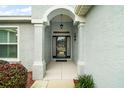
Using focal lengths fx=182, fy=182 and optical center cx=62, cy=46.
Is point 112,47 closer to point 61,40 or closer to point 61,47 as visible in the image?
point 61,40

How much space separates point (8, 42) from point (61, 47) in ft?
26.4

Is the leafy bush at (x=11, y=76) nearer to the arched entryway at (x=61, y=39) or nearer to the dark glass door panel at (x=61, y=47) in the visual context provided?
the arched entryway at (x=61, y=39)

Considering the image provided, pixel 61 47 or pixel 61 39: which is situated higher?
pixel 61 39

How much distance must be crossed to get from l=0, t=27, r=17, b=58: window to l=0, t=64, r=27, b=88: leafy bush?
18.5 ft

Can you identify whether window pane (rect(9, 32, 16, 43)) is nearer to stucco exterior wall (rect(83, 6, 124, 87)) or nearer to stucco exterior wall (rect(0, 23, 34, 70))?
stucco exterior wall (rect(0, 23, 34, 70))

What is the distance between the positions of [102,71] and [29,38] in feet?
24.1

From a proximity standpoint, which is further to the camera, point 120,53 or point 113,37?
point 113,37

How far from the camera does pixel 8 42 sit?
1217 cm

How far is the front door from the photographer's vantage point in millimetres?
19009

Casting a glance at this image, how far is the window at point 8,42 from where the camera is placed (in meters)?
12.1

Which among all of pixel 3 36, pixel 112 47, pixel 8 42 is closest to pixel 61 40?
pixel 8 42
